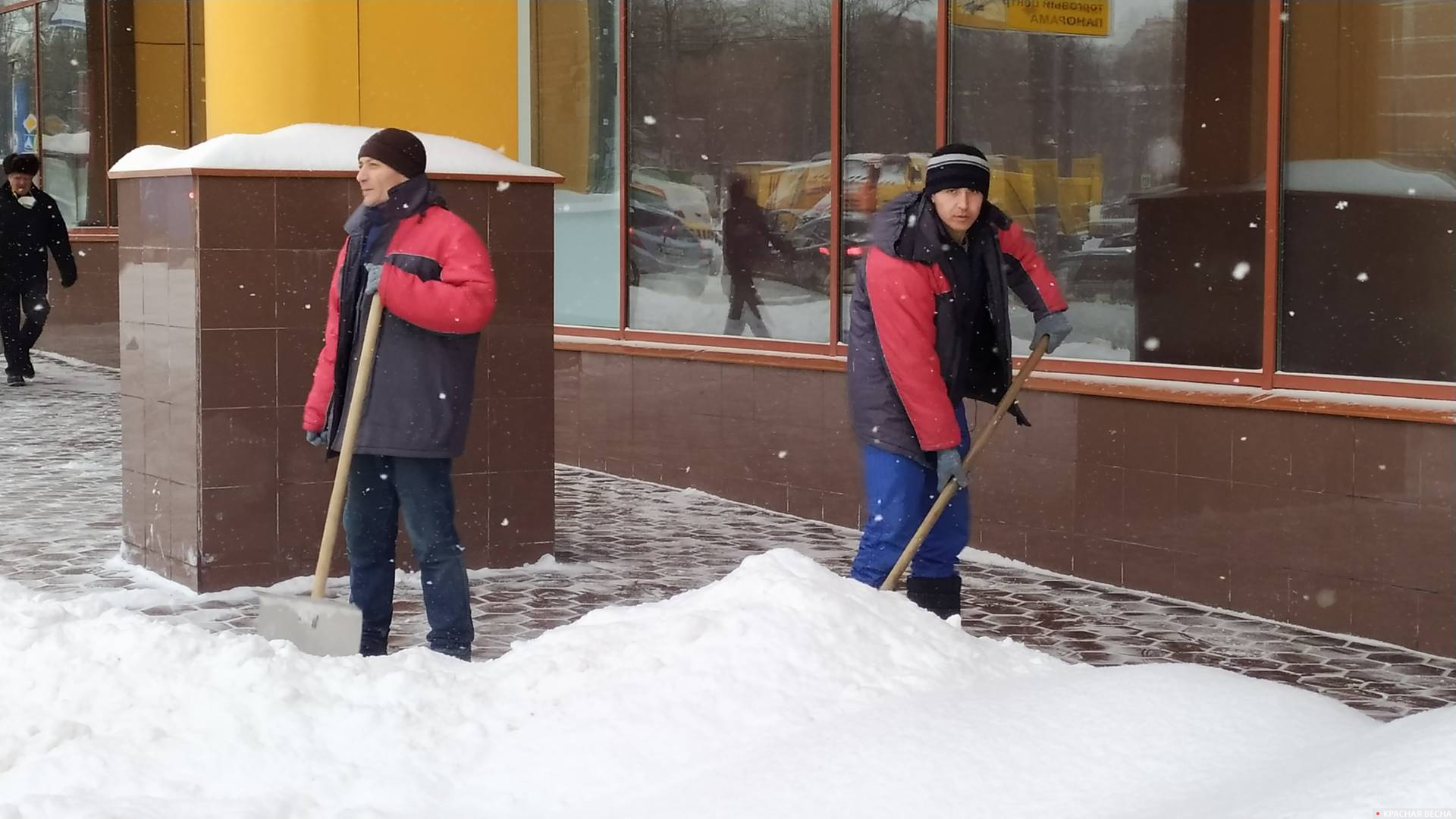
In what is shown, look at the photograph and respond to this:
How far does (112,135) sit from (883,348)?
15.4 meters

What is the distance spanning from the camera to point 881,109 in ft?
31.5

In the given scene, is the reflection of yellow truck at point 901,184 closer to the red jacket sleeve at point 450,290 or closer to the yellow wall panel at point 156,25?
the red jacket sleeve at point 450,290

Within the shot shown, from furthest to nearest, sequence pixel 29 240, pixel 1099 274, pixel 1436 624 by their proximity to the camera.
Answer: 1. pixel 29 240
2. pixel 1099 274
3. pixel 1436 624

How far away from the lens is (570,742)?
169 inches

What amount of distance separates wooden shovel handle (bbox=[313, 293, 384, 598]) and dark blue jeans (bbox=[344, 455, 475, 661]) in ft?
0.36

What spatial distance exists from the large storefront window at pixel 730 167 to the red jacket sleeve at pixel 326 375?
4332 millimetres

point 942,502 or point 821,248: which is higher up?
point 821,248

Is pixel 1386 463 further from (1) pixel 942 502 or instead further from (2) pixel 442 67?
(2) pixel 442 67

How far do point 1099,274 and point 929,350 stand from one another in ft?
9.85

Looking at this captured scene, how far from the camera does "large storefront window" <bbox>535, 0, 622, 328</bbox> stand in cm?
1155

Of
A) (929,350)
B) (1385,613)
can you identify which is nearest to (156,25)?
(929,350)

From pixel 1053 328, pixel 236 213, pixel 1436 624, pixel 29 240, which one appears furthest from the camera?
pixel 29 240

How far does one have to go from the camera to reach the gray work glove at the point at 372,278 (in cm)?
571

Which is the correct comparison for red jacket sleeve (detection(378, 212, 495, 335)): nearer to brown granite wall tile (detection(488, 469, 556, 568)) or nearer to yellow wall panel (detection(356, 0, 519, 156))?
brown granite wall tile (detection(488, 469, 556, 568))
